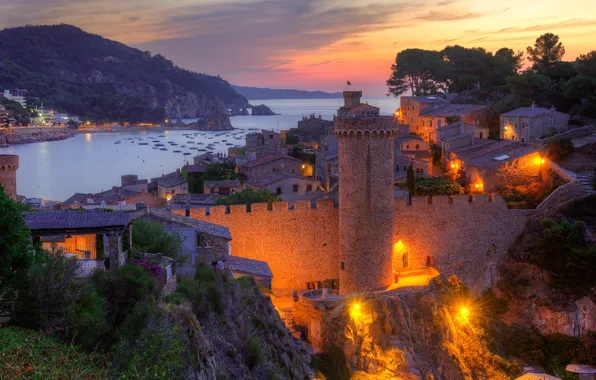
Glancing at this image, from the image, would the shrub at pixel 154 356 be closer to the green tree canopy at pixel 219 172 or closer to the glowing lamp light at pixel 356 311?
the glowing lamp light at pixel 356 311

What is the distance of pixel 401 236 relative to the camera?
18.5 meters

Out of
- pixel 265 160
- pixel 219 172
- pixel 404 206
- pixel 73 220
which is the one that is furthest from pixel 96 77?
pixel 73 220

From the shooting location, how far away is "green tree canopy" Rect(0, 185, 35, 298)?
26.1ft

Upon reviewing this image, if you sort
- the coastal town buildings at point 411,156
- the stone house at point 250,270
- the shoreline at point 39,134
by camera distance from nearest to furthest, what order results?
the stone house at point 250,270 → the coastal town buildings at point 411,156 → the shoreline at point 39,134

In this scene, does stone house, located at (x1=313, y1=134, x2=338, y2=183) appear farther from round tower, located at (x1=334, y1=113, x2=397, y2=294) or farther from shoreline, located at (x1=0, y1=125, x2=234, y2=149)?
shoreline, located at (x1=0, y1=125, x2=234, y2=149)

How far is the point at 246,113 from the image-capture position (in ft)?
646

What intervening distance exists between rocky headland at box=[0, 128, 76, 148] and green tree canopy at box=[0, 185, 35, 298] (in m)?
73.0

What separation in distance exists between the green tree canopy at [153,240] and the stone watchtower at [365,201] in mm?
5769

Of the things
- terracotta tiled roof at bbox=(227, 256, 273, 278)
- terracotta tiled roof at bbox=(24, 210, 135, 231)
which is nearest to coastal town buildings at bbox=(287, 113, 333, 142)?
terracotta tiled roof at bbox=(227, 256, 273, 278)

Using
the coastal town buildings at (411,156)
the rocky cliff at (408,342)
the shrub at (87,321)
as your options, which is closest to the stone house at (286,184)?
the coastal town buildings at (411,156)

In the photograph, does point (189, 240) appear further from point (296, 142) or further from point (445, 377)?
point (296, 142)

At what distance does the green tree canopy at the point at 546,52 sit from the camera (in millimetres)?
38969

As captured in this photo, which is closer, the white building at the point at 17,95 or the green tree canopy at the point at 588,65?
the green tree canopy at the point at 588,65

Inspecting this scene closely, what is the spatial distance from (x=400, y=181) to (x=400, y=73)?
22.1 meters
